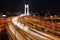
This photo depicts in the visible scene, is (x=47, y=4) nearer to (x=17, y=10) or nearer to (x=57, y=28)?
(x=17, y=10)

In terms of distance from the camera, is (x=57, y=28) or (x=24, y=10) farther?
(x=24, y=10)

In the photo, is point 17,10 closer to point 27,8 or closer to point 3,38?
point 27,8

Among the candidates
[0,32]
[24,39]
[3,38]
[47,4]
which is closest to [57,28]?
[24,39]

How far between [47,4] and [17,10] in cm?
960

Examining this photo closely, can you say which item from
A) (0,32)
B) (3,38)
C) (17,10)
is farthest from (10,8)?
(3,38)

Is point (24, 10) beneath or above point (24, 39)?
beneath

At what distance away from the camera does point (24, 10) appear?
2948 centimetres

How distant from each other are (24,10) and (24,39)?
2625 centimetres

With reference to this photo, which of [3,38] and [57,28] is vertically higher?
[57,28]

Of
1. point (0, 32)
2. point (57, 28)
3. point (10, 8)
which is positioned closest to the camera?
point (57, 28)

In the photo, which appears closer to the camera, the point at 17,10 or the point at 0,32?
the point at 0,32

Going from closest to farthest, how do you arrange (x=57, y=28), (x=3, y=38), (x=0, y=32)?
(x=57, y=28)
(x=3, y=38)
(x=0, y=32)

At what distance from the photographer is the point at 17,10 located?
2880cm

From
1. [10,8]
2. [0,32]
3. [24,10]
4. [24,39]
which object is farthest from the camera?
[24,10]
